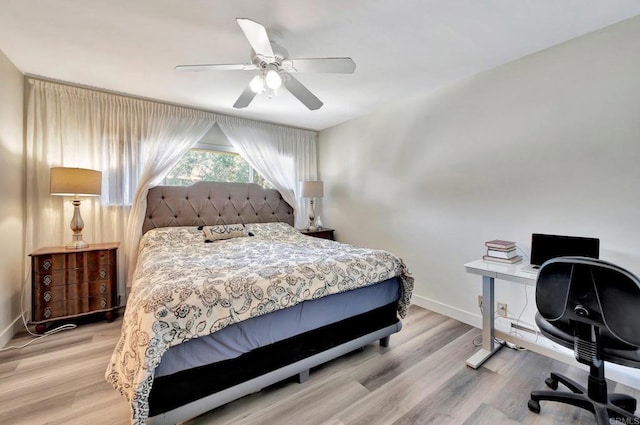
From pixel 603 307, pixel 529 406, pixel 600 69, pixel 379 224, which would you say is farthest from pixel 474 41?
pixel 529 406

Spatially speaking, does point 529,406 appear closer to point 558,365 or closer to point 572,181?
point 558,365

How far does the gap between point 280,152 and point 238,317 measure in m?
3.08

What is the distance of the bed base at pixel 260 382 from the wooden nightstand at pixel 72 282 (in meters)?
1.90

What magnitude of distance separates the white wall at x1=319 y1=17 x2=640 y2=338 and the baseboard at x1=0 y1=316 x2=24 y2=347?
364cm

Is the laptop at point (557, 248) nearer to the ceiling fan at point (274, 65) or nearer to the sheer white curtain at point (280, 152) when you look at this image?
the ceiling fan at point (274, 65)

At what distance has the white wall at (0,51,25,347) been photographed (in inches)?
86.0

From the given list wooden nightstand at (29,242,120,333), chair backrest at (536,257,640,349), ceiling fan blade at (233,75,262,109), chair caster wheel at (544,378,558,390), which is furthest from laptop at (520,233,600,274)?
wooden nightstand at (29,242,120,333)

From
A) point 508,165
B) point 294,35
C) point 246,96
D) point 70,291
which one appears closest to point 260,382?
point 246,96

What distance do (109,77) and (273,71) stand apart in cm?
188

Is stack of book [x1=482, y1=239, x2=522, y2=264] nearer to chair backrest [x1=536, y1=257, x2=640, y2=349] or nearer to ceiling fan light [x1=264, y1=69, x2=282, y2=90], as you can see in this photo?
chair backrest [x1=536, y1=257, x2=640, y2=349]

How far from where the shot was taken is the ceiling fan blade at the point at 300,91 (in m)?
2.04

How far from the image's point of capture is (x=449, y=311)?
2809 mm

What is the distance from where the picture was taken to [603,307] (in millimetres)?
1242

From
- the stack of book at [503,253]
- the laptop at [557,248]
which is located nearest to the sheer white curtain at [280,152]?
the stack of book at [503,253]
